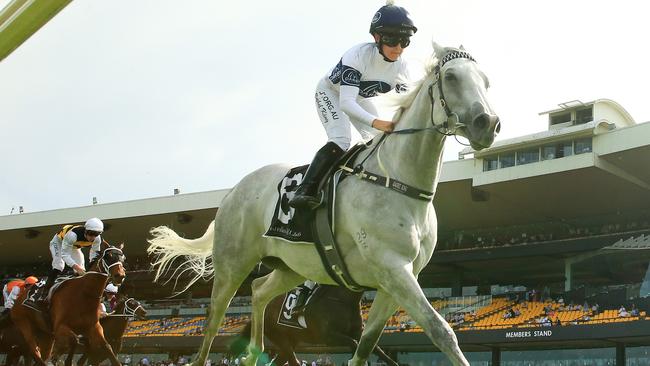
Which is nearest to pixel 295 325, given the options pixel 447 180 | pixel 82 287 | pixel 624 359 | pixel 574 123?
pixel 82 287

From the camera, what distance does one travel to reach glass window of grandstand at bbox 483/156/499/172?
28.5 m

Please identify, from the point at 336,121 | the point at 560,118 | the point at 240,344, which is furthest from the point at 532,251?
the point at 336,121

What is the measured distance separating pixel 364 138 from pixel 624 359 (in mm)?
17307

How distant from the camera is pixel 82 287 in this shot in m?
10.5

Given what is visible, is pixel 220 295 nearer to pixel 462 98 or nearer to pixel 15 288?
pixel 462 98

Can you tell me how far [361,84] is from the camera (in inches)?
238

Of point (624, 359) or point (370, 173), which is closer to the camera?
point (370, 173)

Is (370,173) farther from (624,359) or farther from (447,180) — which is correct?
(447,180)

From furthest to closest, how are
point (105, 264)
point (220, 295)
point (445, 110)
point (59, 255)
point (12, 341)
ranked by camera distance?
1. point (12, 341)
2. point (59, 255)
3. point (105, 264)
4. point (220, 295)
5. point (445, 110)

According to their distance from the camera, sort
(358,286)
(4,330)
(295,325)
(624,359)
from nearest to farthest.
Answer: (358,286)
(295,325)
(4,330)
(624,359)

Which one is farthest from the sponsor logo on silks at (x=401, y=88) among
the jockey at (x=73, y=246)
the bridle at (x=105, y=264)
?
the jockey at (x=73, y=246)

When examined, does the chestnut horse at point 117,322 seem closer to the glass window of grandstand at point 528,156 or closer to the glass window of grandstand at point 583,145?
the glass window of grandstand at point 583,145

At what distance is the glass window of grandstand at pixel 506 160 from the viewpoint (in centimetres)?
2844

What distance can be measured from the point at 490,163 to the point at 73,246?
19668 mm
